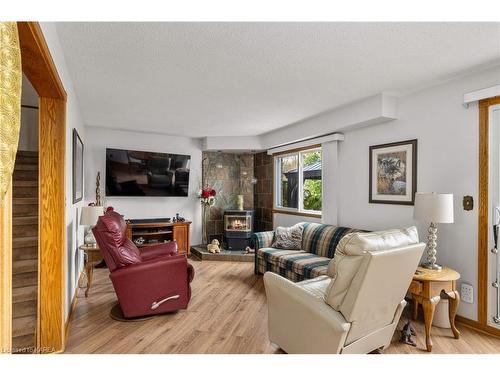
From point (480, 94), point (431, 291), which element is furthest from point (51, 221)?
point (480, 94)

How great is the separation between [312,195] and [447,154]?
7.79 feet

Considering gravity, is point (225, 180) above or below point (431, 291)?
above

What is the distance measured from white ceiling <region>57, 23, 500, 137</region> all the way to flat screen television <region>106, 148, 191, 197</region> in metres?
1.46

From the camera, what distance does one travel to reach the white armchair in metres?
1.77

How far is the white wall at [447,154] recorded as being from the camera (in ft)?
9.14

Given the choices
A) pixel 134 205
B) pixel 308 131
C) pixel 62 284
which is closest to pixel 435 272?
pixel 308 131

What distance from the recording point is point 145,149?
575 cm

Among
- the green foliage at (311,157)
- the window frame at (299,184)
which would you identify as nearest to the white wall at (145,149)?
the window frame at (299,184)

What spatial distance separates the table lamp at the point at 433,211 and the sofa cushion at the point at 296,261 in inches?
41.0

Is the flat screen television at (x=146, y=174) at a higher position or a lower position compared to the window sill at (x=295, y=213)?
higher

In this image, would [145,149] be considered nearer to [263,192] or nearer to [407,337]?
[263,192]

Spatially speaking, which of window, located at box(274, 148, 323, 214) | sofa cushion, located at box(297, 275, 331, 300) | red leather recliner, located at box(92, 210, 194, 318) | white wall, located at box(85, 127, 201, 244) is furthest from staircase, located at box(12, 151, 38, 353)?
window, located at box(274, 148, 323, 214)

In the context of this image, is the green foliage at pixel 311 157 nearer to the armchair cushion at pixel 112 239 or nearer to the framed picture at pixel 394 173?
the framed picture at pixel 394 173

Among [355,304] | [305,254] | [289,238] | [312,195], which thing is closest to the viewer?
[355,304]
